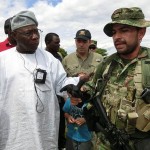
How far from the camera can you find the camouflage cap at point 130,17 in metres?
3.12

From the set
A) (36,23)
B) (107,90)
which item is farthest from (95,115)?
(36,23)

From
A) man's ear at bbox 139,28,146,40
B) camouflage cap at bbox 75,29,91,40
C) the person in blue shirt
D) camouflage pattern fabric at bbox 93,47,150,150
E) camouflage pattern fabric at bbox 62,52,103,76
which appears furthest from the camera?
camouflage cap at bbox 75,29,91,40

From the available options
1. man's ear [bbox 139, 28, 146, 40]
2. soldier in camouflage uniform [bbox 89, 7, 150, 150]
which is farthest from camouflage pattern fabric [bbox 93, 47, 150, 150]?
man's ear [bbox 139, 28, 146, 40]

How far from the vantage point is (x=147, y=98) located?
9.14 feet

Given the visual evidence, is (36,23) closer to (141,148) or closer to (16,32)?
(16,32)

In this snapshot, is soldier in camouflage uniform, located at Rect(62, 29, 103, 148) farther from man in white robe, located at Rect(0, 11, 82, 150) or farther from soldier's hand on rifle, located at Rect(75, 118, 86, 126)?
man in white robe, located at Rect(0, 11, 82, 150)

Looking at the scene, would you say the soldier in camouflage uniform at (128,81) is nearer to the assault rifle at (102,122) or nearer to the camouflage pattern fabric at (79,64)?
the assault rifle at (102,122)

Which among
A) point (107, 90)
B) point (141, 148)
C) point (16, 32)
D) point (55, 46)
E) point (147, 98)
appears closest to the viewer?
point (147, 98)

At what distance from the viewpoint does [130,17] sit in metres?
3.15

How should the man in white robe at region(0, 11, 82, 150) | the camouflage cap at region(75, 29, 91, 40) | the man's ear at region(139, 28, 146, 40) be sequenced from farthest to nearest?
the camouflage cap at region(75, 29, 91, 40) → the man in white robe at region(0, 11, 82, 150) → the man's ear at region(139, 28, 146, 40)

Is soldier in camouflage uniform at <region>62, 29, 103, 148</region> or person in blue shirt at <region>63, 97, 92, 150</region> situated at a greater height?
soldier in camouflage uniform at <region>62, 29, 103, 148</region>

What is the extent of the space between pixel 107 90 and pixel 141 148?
0.62 meters

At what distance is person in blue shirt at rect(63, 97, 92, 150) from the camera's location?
435 centimetres

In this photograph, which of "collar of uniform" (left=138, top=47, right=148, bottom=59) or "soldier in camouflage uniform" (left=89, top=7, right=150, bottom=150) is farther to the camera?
"collar of uniform" (left=138, top=47, right=148, bottom=59)
